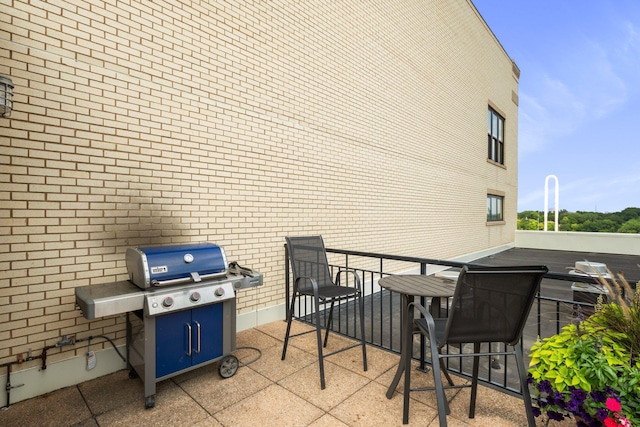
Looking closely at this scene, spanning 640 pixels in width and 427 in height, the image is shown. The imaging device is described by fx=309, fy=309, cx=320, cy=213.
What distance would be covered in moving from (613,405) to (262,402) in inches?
79.9

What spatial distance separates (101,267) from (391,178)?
4.99m

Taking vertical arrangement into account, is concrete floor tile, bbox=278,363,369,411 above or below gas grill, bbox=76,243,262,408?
below

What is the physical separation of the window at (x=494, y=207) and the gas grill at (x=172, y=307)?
11235 millimetres

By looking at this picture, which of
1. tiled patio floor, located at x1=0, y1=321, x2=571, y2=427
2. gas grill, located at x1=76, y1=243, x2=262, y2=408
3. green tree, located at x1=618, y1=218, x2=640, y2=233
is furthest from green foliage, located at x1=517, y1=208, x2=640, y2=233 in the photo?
gas grill, located at x1=76, y1=243, x2=262, y2=408

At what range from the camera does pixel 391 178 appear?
6.20 metres

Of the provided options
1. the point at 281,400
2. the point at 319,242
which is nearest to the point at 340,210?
the point at 319,242

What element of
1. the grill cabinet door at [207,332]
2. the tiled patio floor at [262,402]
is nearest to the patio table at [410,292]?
the tiled patio floor at [262,402]

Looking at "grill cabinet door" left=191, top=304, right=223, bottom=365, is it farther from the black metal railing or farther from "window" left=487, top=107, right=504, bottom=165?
"window" left=487, top=107, right=504, bottom=165

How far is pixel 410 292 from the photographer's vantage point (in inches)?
83.2

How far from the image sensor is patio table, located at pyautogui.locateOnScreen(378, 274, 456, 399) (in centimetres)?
211

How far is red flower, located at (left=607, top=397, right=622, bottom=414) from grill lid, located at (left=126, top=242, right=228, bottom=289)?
2.47m

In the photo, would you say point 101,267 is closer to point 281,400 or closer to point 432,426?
point 281,400

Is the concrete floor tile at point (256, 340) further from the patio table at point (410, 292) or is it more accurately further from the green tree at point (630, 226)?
the green tree at point (630, 226)

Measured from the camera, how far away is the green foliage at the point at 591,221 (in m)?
18.7
